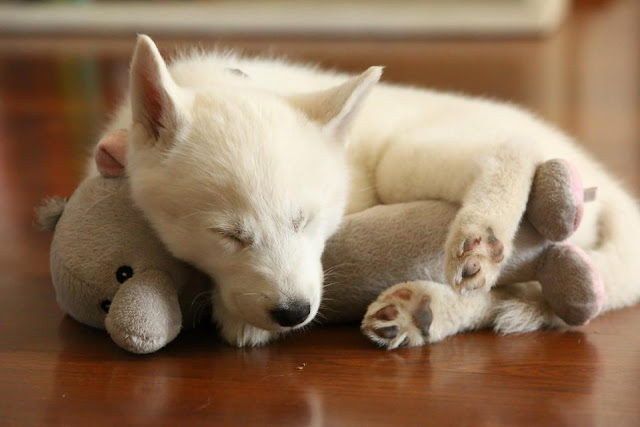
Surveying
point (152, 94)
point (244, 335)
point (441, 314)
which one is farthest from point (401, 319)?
point (152, 94)

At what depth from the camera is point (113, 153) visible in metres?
2.13

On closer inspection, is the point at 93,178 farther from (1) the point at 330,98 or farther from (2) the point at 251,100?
(1) the point at 330,98

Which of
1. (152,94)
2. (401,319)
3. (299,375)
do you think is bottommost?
(299,375)

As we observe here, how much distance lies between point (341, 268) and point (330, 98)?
15.9 inches

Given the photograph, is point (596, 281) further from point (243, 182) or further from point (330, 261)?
point (243, 182)

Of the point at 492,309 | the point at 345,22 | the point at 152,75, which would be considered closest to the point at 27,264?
the point at 152,75

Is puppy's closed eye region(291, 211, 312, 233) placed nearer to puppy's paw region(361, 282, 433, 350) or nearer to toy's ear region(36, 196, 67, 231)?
puppy's paw region(361, 282, 433, 350)

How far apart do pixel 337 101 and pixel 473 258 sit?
493 mm

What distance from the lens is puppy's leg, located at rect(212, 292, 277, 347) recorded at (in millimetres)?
2014

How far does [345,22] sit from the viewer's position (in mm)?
8836

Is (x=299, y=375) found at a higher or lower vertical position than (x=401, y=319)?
lower

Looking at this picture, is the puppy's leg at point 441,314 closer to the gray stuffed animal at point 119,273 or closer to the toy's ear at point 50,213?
the gray stuffed animal at point 119,273

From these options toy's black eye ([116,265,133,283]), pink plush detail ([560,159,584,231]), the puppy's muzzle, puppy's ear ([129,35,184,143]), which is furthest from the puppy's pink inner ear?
pink plush detail ([560,159,584,231])

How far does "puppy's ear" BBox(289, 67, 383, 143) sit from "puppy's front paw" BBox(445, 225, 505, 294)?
1.29ft
